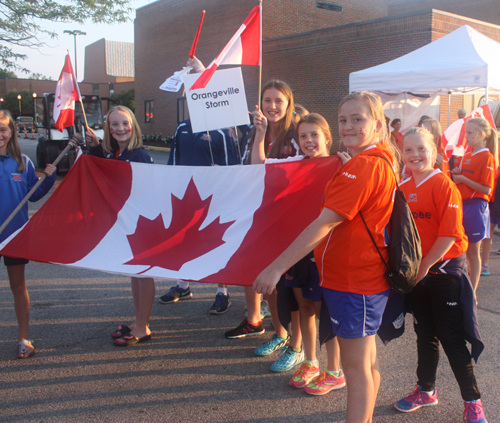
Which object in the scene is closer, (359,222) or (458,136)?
(359,222)

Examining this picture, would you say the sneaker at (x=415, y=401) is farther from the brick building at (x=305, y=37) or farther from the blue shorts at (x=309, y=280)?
the brick building at (x=305, y=37)

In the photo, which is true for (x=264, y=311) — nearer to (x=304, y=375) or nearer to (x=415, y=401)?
(x=304, y=375)

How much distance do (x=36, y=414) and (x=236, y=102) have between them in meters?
2.72

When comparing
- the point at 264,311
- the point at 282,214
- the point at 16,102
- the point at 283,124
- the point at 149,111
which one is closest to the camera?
the point at 282,214

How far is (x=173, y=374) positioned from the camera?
130 inches

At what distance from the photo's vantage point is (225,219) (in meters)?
3.43

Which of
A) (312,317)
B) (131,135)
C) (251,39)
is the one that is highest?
(251,39)

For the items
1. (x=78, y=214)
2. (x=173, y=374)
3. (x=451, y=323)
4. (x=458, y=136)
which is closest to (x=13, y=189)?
(x=78, y=214)

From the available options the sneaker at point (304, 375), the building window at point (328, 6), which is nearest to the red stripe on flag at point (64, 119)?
the sneaker at point (304, 375)

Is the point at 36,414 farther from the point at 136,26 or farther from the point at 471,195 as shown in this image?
the point at 136,26

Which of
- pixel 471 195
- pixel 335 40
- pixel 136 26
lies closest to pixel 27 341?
pixel 471 195

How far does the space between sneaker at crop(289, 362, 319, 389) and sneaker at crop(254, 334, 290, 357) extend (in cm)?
44

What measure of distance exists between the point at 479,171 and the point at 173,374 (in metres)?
3.68

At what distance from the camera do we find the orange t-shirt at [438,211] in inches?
99.4
